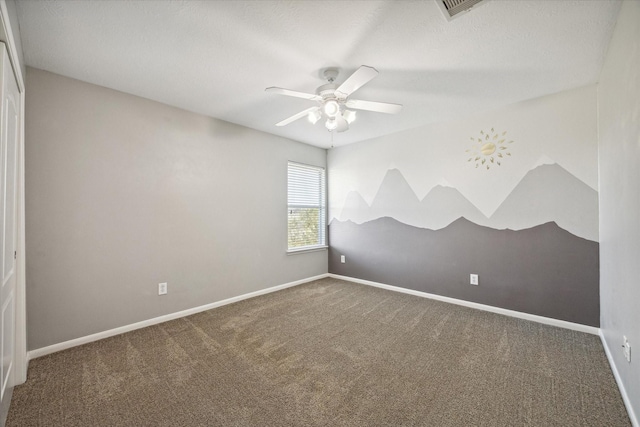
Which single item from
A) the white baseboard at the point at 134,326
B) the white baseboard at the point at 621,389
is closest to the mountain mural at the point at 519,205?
the white baseboard at the point at 621,389

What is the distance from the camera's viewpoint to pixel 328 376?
1917 millimetres

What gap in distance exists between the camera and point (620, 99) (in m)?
1.74

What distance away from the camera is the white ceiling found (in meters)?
1.61

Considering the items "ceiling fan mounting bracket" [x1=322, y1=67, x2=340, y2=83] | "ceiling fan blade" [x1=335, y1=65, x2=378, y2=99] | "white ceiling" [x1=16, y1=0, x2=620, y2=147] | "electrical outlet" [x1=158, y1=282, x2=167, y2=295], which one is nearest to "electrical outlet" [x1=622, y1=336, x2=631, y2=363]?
"white ceiling" [x1=16, y1=0, x2=620, y2=147]

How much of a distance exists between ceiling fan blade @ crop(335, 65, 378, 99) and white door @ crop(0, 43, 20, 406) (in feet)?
6.28

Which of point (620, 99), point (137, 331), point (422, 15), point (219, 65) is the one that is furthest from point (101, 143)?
point (620, 99)

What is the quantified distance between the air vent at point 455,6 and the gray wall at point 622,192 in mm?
772

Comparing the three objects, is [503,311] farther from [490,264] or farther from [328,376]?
[328,376]

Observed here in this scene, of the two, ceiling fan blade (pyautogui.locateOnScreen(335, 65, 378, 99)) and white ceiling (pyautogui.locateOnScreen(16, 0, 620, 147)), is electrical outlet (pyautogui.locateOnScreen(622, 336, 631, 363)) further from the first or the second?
ceiling fan blade (pyautogui.locateOnScreen(335, 65, 378, 99))

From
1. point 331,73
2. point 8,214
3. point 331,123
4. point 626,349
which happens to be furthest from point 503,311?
point 8,214

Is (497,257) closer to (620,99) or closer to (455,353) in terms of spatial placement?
(455,353)

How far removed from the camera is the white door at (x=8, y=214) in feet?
4.72

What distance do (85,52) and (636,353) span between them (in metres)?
4.06

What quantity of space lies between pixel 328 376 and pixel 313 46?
239 cm
